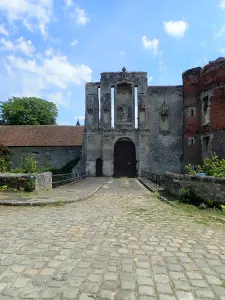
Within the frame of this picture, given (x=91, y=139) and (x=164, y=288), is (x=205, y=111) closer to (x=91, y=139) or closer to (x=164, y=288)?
(x=91, y=139)

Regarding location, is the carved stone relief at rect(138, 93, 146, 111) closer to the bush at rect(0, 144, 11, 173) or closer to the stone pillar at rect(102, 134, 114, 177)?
the stone pillar at rect(102, 134, 114, 177)

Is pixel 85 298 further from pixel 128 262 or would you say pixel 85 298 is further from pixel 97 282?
pixel 128 262

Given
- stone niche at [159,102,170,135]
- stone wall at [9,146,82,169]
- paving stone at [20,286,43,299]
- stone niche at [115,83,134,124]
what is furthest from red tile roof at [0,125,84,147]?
paving stone at [20,286,43,299]

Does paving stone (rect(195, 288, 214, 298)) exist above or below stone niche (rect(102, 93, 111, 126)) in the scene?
below

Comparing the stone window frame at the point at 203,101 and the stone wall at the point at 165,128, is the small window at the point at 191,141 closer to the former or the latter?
the stone window frame at the point at 203,101

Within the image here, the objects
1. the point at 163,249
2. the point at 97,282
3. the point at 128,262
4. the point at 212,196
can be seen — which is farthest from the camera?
the point at 212,196

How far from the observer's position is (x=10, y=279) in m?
3.76

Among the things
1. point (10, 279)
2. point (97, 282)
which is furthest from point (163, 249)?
point (10, 279)

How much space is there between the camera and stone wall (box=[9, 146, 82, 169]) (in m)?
34.6

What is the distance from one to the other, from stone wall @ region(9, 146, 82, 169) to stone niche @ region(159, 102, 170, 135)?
35.3 ft

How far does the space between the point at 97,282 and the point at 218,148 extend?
23345 millimetres

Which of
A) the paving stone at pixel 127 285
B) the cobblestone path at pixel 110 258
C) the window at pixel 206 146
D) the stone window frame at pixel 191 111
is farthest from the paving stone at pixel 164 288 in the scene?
the stone window frame at pixel 191 111

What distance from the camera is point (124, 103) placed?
32.2 m

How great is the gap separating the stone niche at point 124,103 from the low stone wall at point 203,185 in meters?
19.4
